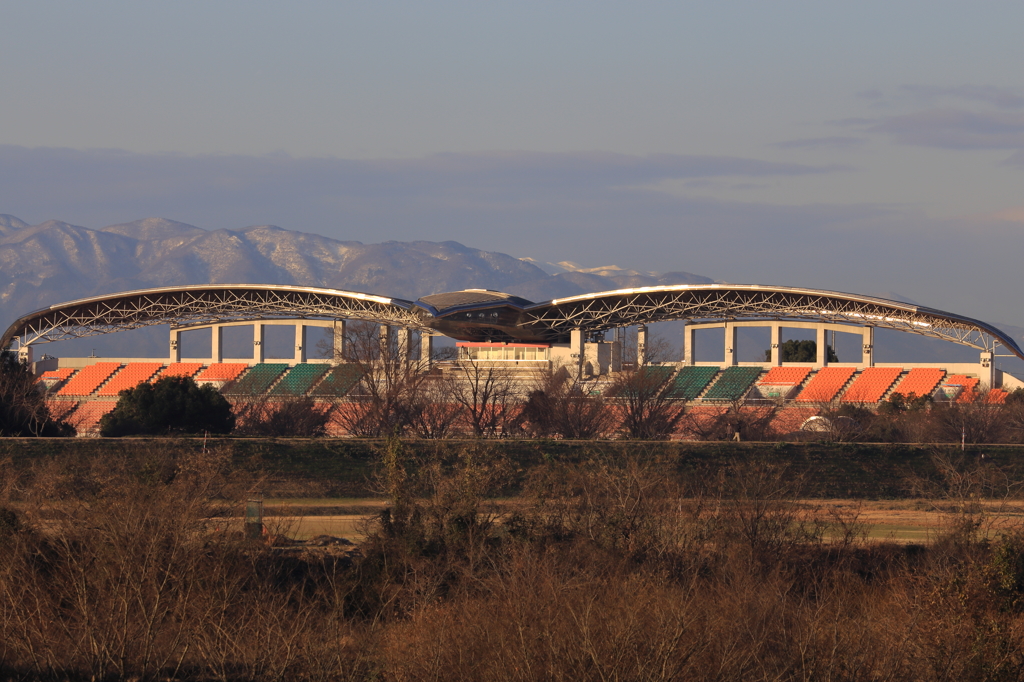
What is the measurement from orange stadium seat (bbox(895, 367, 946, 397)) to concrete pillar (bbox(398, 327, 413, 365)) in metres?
31.4

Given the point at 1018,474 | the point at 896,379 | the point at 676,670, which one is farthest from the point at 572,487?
the point at 896,379

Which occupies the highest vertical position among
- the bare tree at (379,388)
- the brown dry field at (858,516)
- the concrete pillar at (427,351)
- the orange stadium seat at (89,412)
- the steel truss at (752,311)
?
the steel truss at (752,311)

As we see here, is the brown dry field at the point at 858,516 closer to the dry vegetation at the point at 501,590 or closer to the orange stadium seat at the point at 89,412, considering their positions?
the dry vegetation at the point at 501,590

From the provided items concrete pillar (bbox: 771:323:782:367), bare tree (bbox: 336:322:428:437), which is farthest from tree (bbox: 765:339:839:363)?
bare tree (bbox: 336:322:428:437)

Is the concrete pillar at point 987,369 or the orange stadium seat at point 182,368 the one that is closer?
the concrete pillar at point 987,369

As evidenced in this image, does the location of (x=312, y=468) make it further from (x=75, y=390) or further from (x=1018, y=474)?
(x=75, y=390)

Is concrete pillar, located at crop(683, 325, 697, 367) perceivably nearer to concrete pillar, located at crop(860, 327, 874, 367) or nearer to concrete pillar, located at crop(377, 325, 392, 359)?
concrete pillar, located at crop(860, 327, 874, 367)

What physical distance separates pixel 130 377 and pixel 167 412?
37101mm

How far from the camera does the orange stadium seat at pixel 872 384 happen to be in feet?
240

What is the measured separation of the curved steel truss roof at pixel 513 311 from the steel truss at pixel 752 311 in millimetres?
68

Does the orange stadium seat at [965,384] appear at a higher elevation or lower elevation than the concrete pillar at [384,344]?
lower

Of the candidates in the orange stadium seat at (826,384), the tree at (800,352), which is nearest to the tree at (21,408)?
Answer: the orange stadium seat at (826,384)

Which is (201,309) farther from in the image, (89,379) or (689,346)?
(689,346)

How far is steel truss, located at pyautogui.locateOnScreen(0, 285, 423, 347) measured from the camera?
80000 mm
